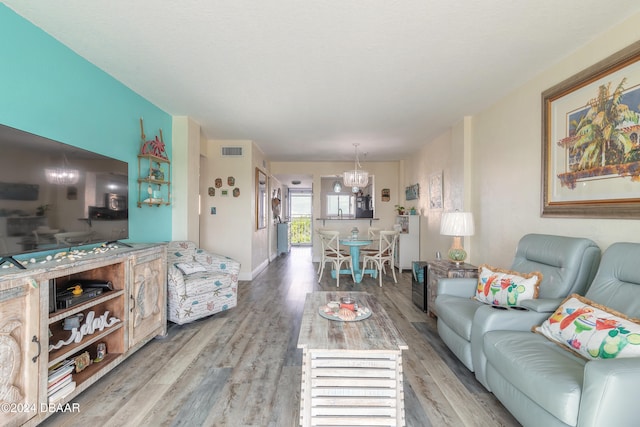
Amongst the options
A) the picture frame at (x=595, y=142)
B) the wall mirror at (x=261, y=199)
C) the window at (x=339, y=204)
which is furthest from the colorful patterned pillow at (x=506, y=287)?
the window at (x=339, y=204)

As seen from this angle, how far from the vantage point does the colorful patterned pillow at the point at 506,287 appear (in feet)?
7.25

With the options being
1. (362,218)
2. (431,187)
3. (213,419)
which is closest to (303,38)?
(213,419)

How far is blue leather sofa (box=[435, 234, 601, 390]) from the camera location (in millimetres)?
1933

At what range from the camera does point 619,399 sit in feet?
3.77

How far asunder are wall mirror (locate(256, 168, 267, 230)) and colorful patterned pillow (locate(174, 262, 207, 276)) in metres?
2.24

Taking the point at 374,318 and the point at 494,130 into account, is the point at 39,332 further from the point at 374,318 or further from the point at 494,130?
the point at 494,130

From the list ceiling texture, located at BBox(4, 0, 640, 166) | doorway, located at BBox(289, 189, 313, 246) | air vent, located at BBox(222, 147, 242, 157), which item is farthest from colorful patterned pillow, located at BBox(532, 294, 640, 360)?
doorway, located at BBox(289, 189, 313, 246)

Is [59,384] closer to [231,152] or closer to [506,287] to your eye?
[506,287]

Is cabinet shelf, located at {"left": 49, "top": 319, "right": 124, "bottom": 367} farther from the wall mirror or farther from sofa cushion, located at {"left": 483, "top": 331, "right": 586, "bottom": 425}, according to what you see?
the wall mirror

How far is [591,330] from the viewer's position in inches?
60.0

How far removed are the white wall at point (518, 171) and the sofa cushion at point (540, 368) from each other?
3.30 feet

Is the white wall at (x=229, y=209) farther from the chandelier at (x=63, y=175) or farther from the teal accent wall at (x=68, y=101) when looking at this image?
the chandelier at (x=63, y=175)

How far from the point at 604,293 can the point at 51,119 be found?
3.88 metres

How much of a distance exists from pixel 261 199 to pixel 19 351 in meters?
4.81
